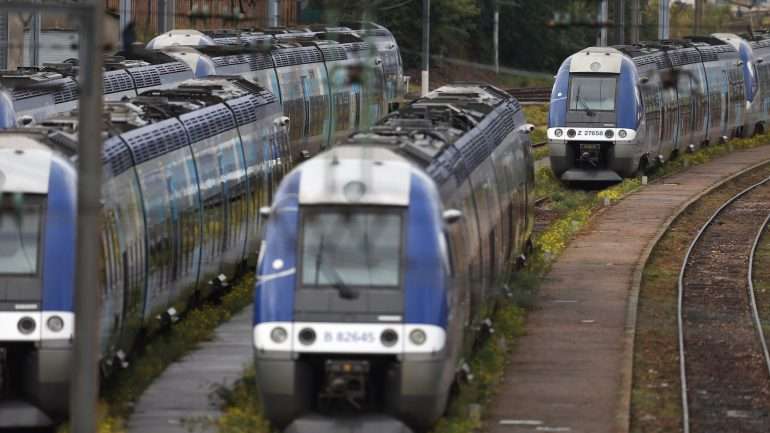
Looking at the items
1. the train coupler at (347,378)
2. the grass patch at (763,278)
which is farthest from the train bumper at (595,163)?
the train coupler at (347,378)

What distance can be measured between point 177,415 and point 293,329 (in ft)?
10.4

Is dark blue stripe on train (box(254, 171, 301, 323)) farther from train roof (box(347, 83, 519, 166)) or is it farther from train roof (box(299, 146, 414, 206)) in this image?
train roof (box(347, 83, 519, 166))

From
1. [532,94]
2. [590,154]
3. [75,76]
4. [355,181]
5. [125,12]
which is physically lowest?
[532,94]

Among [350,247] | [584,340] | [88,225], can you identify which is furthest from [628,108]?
[88,225]

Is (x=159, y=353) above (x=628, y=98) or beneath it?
beneath

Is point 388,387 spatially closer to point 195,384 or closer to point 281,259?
point 281,259

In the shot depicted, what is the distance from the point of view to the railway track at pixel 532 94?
234 feet

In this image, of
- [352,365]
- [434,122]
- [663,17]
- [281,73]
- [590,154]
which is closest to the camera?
[352,365]

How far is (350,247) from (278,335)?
3.24ft

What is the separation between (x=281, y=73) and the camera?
3891cm

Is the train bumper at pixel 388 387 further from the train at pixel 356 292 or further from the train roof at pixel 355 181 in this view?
the train roof at pixel 355 181

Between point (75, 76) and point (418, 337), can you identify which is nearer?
point (418, 337)

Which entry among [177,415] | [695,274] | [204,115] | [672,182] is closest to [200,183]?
[204,115]

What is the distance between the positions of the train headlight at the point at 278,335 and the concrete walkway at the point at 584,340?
3.00m
